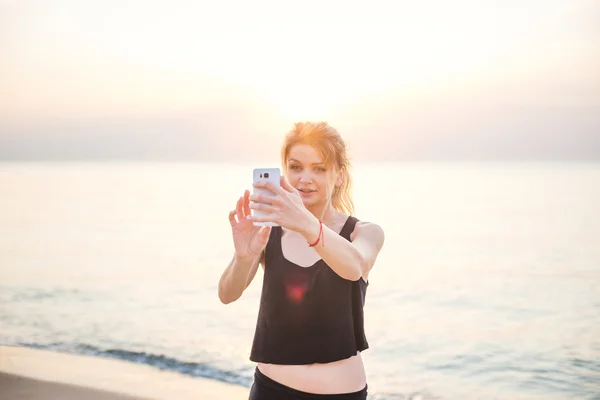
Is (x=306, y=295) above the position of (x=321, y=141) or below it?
below

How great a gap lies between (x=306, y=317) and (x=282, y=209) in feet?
2.58

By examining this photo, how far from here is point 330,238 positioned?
244cm

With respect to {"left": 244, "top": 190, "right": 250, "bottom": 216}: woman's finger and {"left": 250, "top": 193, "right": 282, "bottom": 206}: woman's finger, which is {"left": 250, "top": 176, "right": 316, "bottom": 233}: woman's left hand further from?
{"left": 244, "top": 190, "right": 250, "bottom": 216}: woman's finger

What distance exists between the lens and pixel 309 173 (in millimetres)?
2949

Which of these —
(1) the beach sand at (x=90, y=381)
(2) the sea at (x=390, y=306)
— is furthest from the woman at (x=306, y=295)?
(2) the sea at (x=390, y=306)

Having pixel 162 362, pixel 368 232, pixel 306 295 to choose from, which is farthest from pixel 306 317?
pixel 162 362

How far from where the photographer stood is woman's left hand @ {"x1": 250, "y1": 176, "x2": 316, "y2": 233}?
2.26 metres

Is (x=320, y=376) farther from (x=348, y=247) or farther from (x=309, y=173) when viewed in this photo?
(x=309, y=173)

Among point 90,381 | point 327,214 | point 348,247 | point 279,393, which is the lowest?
point 90,381

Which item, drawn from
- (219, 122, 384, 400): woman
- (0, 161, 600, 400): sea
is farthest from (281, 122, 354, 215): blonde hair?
(0, 161, 600, 400): sea

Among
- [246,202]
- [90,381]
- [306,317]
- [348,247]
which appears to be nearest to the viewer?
[348,247]

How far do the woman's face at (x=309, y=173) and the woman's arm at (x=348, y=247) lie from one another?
27 centimetres

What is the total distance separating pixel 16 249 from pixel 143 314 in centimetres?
1370

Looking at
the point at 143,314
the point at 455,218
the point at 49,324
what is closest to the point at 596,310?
the point at 143,314
